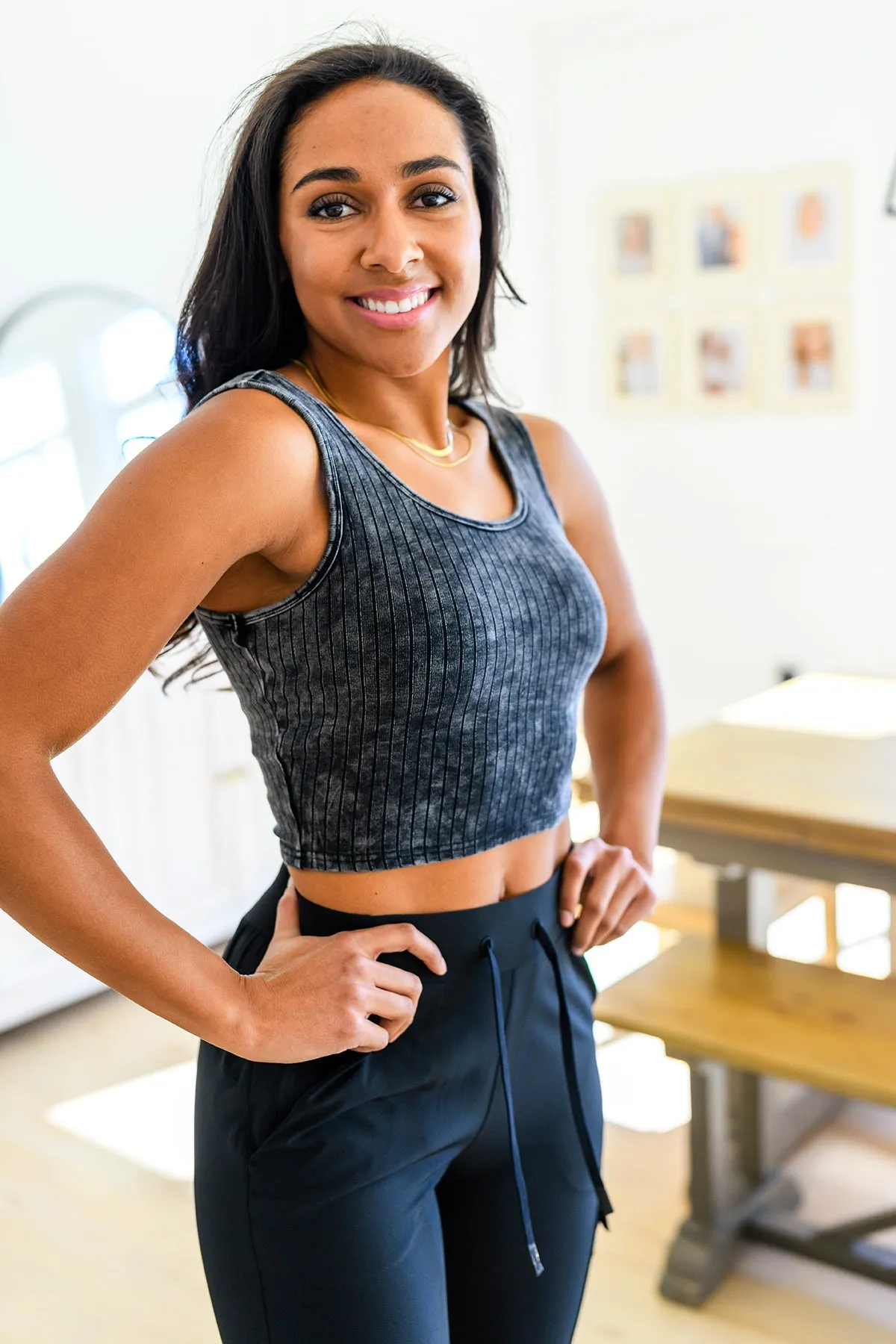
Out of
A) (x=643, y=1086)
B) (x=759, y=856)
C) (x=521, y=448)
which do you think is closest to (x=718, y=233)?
(x=643, y=1086)

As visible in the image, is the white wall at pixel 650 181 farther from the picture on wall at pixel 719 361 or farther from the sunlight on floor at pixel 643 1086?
the sunlight on floor at pixel 643 1086

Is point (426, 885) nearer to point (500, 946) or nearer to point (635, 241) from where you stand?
point (500, 946)

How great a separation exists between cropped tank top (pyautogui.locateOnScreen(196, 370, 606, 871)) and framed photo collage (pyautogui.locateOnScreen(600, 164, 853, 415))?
3679 millimetres

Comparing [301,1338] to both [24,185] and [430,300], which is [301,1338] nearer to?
[430,300]

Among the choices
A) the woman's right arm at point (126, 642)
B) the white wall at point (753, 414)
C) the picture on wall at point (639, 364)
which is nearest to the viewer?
the woman's right arm at point (126, 642)

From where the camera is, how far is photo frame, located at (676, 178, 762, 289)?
4.61m

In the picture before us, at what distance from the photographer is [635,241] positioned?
16.1 ft

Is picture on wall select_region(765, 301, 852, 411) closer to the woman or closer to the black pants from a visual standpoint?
the woman

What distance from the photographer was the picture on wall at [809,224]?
173 inches

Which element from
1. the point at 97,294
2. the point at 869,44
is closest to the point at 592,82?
the point at 869,44

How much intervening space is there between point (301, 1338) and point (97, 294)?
2884 millimetres

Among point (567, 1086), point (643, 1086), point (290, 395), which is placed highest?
point (290, 395)

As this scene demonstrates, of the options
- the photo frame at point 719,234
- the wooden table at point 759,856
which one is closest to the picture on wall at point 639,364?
the photo frame at point 719,234

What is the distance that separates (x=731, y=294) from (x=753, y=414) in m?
0.43
